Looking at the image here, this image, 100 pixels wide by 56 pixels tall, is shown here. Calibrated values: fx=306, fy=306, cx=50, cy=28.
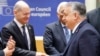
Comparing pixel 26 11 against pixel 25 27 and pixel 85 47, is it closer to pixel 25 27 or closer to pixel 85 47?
pixel 25 27

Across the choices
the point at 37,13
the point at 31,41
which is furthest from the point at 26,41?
the point at 37,13

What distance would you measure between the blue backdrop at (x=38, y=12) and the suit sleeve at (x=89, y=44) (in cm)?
259

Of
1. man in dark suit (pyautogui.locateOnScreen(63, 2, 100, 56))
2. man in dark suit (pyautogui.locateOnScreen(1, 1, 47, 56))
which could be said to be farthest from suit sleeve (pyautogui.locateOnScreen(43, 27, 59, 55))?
man in dark suit (pyautogui.locateOnScreen(63, 2, 100, 56))

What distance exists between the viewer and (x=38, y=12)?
18.5 feet

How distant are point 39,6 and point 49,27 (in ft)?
4.14

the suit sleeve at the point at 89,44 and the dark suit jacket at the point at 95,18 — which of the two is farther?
the dark suit jacket at the point at 95,18

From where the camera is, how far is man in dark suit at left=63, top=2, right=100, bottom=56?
9.71 feet

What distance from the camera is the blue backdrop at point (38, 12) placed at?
18.3 feet

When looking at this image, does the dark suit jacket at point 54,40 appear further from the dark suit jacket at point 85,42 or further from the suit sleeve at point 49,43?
the dark suit jacket at point 85,42

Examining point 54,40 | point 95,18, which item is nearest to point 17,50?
point 54,40

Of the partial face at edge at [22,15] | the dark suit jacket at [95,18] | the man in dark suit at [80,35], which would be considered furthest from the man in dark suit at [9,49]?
the dark suit jacket at [95,18]

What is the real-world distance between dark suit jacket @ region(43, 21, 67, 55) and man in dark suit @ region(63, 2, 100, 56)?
1066 mm

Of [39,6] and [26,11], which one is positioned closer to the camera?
[26,11]

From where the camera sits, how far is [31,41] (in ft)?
13.9
